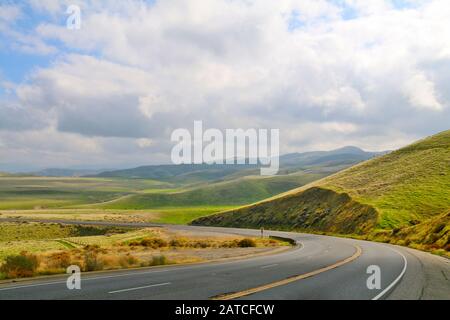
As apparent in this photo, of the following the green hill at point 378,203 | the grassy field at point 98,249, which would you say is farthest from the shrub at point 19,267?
the green hill at point 378,203

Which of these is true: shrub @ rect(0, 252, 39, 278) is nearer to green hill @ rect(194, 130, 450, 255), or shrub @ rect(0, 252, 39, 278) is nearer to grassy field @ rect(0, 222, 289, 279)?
grassy field @ rect(0, 222, 289, 279)

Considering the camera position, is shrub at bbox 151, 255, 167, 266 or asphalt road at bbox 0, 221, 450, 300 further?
shrub at bbox 151, 255, 167, 266

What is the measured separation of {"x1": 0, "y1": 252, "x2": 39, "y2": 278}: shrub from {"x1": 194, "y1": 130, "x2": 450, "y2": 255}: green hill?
3272cm

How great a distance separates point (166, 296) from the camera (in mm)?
12742

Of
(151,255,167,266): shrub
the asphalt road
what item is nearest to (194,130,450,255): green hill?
the asphalt road

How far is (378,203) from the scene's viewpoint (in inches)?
2709

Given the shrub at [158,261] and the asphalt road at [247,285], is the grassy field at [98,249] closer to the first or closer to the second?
the shrub at [158,261]

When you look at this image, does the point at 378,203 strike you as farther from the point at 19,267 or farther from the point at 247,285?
the point at 19,267

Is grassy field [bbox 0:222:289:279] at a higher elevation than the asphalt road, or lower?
lower

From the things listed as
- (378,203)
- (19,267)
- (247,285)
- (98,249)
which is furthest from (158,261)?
(378,203)

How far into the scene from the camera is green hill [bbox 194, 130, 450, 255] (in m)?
60.1
